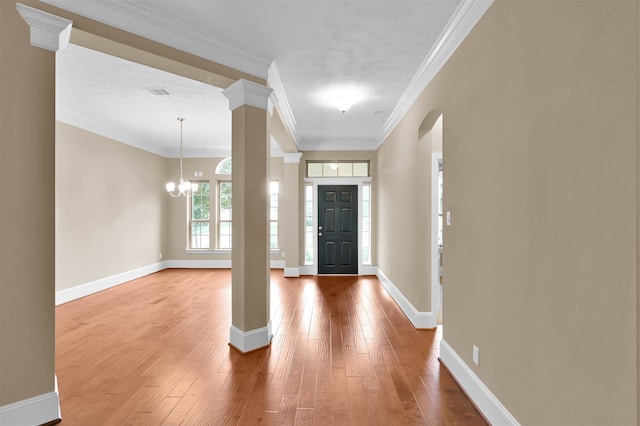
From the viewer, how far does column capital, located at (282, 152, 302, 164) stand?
21.0 ft

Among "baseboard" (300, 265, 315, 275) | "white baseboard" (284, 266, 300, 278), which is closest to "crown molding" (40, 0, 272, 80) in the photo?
"white baseboard" (284, 266, 300, 278)

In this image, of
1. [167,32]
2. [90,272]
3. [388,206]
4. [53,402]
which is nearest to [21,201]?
[53,402]

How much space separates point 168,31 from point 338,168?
15.1 feet

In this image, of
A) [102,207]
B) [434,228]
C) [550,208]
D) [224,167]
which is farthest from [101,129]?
[550,208]

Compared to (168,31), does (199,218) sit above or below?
below

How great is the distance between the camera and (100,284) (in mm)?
5285

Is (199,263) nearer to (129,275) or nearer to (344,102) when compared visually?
(129,275)

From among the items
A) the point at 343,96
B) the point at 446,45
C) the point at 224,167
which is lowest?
the point at 224,167

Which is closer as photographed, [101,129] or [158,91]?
[158,91]

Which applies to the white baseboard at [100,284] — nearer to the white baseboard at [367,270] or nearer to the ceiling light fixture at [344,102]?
the white baseboard at [367,270]

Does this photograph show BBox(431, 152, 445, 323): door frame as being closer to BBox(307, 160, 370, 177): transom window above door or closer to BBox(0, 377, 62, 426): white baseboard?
BBox(307, 160, 370, 177): transom window above door

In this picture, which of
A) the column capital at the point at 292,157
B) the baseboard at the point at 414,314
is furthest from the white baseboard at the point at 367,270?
the column capital at the point at 292,157

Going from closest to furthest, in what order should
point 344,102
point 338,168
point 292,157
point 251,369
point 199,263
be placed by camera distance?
point 251,369 → point 344,102 → point 292,157 → point 338,168 → point 199,263

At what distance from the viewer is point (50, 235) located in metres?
1.95
